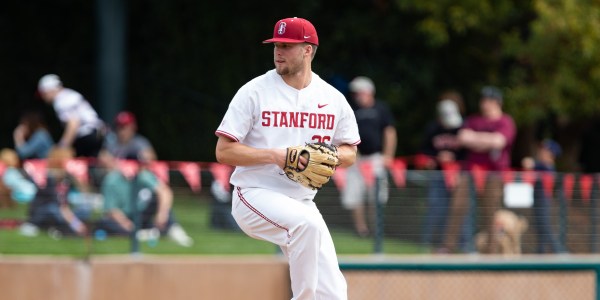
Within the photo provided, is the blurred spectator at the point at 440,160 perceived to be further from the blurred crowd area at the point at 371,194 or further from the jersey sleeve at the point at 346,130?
the jersey sleeve at the point at 346,130

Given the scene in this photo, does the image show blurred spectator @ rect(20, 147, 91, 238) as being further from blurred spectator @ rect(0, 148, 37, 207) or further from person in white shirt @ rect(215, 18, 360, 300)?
person in white shirt @ rect(215, 18, 360, 300)

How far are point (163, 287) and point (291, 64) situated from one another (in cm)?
569

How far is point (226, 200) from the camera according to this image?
13.1m

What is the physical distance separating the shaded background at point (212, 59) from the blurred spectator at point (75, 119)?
5002 mm

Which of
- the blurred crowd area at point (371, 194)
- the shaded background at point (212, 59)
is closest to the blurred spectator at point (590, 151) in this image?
the shaded background at point (212, 59)

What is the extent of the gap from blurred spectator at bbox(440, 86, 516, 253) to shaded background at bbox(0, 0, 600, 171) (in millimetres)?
5480

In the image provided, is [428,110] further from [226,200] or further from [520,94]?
[226,200]

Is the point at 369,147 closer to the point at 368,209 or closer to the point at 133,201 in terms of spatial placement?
the point at 368,209

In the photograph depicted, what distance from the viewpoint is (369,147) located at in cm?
1466

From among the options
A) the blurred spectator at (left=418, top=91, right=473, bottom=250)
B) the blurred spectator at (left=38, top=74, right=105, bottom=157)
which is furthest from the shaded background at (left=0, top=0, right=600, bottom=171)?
the blurred spectator at (left=38, top=74, right=105, bottom=157)

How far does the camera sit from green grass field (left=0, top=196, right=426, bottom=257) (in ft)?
42.5

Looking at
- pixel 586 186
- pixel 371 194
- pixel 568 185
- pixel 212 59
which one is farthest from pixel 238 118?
pixel 212 59

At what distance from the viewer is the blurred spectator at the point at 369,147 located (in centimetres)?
1345

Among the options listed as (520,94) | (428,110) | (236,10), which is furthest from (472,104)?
(236,10)
